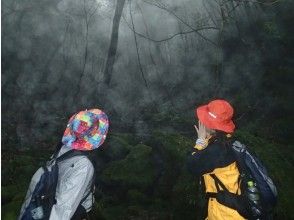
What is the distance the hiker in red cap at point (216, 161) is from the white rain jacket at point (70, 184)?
2.71 feet

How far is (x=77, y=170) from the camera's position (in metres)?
2.21

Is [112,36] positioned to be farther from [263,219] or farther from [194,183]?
[263,219]

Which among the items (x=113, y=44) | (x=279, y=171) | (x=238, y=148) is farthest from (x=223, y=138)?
(x=113, y=44)

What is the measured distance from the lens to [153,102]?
986cm

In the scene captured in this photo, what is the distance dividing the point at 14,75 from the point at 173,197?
18.8 feet

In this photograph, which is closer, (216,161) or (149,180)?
(216,161)

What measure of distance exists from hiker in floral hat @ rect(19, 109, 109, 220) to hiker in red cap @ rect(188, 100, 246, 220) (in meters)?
0.76

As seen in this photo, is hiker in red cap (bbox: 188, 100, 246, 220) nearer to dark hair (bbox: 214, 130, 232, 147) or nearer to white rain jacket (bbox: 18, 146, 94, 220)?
dark hair (bbox: 214, 130, 232, 147)

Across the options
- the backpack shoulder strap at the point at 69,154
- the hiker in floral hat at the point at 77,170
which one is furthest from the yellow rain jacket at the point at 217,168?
the backpack shoulder strap at the point at 69,154

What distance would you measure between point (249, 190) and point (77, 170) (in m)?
1.29

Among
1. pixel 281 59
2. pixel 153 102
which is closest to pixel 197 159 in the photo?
pixel 153 102

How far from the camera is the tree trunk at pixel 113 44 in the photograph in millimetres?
9227

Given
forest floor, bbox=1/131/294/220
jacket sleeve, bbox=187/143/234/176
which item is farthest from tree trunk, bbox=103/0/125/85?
jacket sleeve, bbox=187/143/234/176

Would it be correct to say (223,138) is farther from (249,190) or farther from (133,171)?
(133,171)
